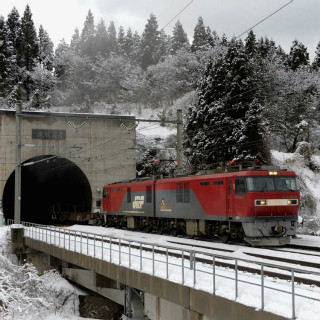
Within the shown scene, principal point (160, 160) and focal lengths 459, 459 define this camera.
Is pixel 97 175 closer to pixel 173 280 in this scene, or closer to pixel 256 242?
pixel 256 242

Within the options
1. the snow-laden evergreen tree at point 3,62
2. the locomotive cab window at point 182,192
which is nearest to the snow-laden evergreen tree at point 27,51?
the snow-laden evergreen tree at point 3,62

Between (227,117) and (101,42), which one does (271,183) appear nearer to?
(227,117)

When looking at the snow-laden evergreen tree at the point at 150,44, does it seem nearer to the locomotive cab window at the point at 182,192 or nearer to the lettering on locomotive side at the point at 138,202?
the lettering on locomotive side at the point at 138,202

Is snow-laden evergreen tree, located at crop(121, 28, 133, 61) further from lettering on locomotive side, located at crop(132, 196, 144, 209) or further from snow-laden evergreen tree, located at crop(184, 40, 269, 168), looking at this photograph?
lettering on locomotive side, located at crop(132, 196, 144, 209)

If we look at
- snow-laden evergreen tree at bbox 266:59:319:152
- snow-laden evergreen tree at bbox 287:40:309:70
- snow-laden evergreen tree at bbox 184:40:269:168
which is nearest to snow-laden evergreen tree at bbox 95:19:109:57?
snow-laden evergreen tree at bbox 287:40:309:70

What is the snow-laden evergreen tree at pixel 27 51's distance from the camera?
81.2 m

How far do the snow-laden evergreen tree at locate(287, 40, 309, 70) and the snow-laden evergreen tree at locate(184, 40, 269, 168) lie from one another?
34.7 metres

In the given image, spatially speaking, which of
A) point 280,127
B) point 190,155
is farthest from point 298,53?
point 190,155

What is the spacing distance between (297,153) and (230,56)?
446 inches

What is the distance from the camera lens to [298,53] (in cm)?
7575

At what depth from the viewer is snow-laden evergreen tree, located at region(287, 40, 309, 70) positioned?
74.7 m

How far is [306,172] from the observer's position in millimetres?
44094

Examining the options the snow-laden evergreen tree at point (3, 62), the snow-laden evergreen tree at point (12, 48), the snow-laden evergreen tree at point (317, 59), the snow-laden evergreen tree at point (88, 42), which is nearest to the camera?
the snow-laden evergreen tree at point (3, 62)

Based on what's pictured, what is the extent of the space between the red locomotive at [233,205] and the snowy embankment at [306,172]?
1690cm
